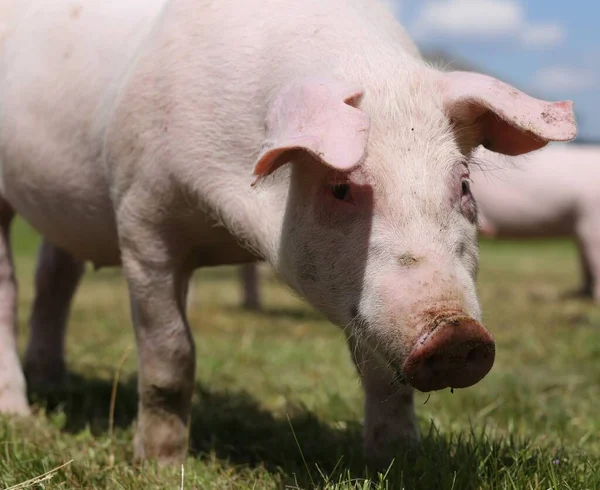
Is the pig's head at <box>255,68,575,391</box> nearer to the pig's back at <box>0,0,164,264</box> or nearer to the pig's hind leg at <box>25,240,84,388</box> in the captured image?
the pig's back at <box>0,0,164,264</box>

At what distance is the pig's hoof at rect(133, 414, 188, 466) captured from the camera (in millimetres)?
3320

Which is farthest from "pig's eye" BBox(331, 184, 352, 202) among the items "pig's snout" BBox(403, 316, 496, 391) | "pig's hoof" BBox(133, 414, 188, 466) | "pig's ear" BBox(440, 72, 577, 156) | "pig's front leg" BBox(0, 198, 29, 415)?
"pig's front leg" BBox(0, 198, 29, 415)

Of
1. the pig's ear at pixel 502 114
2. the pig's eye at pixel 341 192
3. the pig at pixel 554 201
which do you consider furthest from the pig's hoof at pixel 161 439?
the pig at pixel 554 201

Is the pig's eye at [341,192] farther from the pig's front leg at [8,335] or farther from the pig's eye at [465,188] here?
the pig's front leg at [8,335]

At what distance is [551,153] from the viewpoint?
1089cm

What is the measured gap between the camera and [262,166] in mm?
2377

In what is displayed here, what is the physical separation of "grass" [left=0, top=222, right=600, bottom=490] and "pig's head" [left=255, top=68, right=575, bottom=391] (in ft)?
1.55

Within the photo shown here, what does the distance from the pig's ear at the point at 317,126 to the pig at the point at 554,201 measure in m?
8.07

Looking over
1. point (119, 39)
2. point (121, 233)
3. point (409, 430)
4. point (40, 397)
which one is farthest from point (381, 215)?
point (40, 397)

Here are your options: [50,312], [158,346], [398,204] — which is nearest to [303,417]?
[158,346]

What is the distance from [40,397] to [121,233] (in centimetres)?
146

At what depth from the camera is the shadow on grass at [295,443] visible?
2645 millimetres

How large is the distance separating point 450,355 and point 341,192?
617 millimetres

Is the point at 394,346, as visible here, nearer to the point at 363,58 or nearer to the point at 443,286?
the point at 443,286
